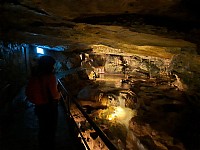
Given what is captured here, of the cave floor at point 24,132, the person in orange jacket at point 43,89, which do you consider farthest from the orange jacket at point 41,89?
the cave floor at point 24,132

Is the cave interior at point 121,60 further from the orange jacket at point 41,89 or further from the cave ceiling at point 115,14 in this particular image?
the orange jacket at point 41,89

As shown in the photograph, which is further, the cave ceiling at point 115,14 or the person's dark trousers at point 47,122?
the person's dark trousers at point 47,122

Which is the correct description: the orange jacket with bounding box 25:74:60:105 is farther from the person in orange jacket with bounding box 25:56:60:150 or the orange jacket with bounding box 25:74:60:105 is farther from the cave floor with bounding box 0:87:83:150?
the cave floor with bounding box 0:87:83:150

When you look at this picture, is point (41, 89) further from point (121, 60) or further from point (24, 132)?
point (121, 60)

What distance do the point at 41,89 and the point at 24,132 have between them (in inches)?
96.7

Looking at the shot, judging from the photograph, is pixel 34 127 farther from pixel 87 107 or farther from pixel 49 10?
pixel 87 107

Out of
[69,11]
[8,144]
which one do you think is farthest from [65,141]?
[69,11]

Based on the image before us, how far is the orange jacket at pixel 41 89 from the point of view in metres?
3.66

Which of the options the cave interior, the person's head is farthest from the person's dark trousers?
the cave interior

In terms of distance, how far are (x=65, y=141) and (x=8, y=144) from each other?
1258 mm

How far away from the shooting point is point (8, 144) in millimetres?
4879

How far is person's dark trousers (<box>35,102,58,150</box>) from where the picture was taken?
385 cm

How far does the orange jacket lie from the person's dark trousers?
0.49 feet

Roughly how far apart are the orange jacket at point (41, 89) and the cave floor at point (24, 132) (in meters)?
1.56
